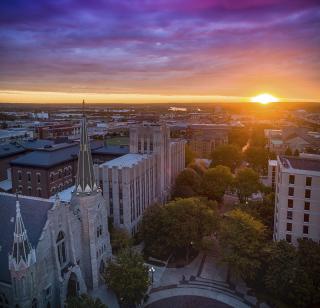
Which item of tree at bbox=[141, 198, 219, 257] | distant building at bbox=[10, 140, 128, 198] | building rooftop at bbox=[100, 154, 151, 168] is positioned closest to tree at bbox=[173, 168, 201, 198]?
building rooftop at bbox=[100, 154, 151, 168]

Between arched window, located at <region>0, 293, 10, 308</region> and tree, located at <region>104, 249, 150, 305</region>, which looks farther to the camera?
tree, located at <region>104, 249, 150, 305</region>

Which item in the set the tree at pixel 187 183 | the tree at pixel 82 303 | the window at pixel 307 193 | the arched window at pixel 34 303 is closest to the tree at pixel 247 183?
the tree at pixel 187 183

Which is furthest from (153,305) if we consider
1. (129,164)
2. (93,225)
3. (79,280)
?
(129,164)

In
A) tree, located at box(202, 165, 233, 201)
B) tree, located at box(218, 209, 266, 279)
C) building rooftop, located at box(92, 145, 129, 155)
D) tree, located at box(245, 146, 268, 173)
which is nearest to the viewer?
tree, located at box(218, 209, 266, 279)

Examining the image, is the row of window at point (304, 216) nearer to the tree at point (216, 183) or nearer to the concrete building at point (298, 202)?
the concrete building at point (298, 202)

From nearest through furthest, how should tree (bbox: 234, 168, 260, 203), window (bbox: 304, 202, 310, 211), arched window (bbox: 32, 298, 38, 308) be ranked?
arched window (bbox: 32, 298, 38, 308), window (bbox: 304, 202, 310, 211), tree (bbox: 234, 168, 260, 203)

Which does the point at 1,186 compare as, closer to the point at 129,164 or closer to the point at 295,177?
the point at 129,164

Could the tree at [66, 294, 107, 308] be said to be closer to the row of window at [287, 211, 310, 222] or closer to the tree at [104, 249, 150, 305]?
the tree at [104, 249, 150, 305]
